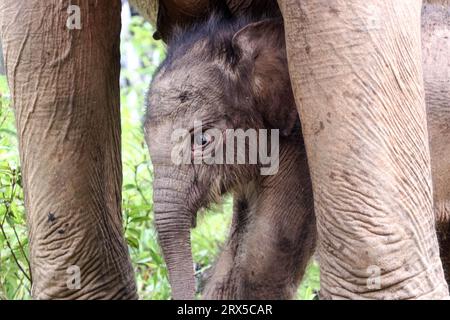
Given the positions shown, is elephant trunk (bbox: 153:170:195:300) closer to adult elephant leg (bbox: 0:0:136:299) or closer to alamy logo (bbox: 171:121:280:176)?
alamy logo (bbox: 171:121:280:176)

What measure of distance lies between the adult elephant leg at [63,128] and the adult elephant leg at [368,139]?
627 millimetres

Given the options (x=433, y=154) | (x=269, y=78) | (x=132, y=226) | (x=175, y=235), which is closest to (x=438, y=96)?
(x=433, y=154)

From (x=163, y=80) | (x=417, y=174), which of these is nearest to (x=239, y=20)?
(x=163, y=80)

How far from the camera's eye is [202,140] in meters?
2.85

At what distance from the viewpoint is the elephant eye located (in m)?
2.84

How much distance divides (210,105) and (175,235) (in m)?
0.37

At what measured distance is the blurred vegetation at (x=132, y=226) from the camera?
3.39 m

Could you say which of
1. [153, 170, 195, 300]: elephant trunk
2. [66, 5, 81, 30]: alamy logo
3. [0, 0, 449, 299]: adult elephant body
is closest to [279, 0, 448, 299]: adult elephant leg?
[0, 0, 449, 299]: adult elephant body

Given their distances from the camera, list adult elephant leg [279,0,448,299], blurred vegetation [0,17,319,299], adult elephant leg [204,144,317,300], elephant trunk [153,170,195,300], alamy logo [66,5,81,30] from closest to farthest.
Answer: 1. adult elephant leg [279,0,448,299]
2. elephant trunk [153,170,195,300]
3. alamy logo [66,5,81,30]
4. adult elephant leg [204,144,317,300]
5. blurred vegetation [0,17,319,299]

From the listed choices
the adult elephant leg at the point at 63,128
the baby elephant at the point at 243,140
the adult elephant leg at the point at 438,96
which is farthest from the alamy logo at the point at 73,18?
the adult elephant leg at the point at 438,96

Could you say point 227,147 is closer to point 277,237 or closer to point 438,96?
point 277,237

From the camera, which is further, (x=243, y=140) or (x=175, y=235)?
(x=243, y=140)

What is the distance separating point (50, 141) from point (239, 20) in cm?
62
